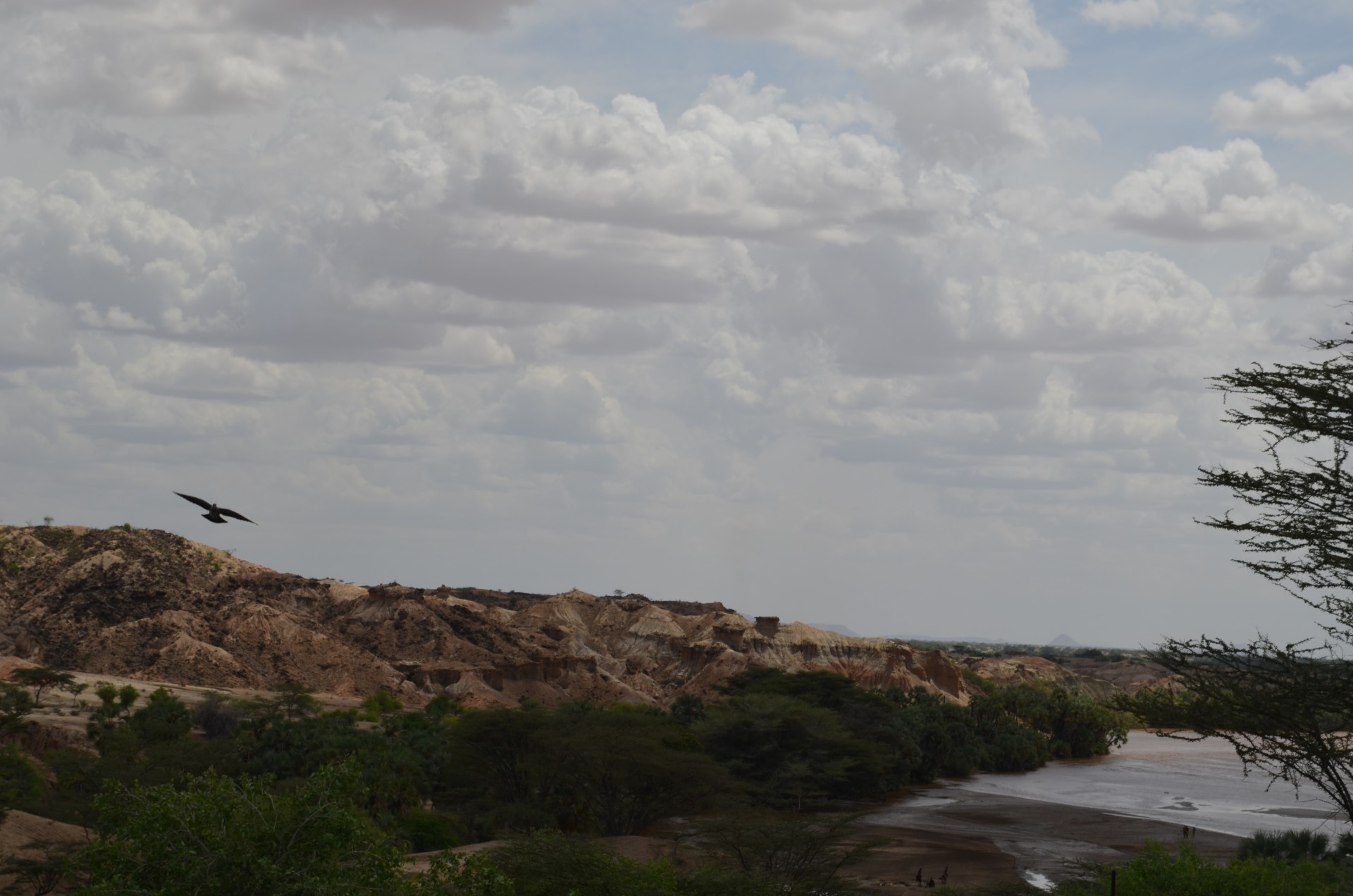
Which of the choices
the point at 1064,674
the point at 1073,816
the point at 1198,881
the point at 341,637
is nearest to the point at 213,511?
the point at 1198,881

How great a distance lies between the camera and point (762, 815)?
4772 centimetres

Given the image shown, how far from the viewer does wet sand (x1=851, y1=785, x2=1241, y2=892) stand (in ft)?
160

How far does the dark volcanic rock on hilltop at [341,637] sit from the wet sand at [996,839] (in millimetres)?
40948

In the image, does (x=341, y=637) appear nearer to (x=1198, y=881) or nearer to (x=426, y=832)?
(x=426, y=832)

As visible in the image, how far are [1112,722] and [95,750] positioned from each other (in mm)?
91189

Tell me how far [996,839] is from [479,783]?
917 inches

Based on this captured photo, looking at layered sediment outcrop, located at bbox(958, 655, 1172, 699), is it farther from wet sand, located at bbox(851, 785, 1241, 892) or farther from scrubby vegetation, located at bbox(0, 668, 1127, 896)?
wet sand, located at bbox(851, 785, 1241, 892)

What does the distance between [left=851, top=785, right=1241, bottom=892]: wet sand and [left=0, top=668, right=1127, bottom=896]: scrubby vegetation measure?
307 cm

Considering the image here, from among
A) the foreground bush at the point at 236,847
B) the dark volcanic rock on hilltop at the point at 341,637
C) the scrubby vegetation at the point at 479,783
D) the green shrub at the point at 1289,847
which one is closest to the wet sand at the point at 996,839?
the green shrub at the point at 1289,847

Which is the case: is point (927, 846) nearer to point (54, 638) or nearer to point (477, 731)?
point (477, 731)

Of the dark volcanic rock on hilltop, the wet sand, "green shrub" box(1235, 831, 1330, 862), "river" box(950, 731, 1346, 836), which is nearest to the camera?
"green shrub" box(1235, 831, 1330, 862)

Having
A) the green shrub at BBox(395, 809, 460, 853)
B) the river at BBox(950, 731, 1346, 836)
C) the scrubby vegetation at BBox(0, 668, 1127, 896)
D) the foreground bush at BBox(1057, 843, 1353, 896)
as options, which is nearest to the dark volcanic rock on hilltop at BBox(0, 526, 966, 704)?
the scrubby vegetation at BBox(0, 668, 1127, 896)

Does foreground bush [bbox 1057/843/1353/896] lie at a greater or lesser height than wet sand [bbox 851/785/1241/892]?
greater

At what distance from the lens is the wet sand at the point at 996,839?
4891 centimetres
